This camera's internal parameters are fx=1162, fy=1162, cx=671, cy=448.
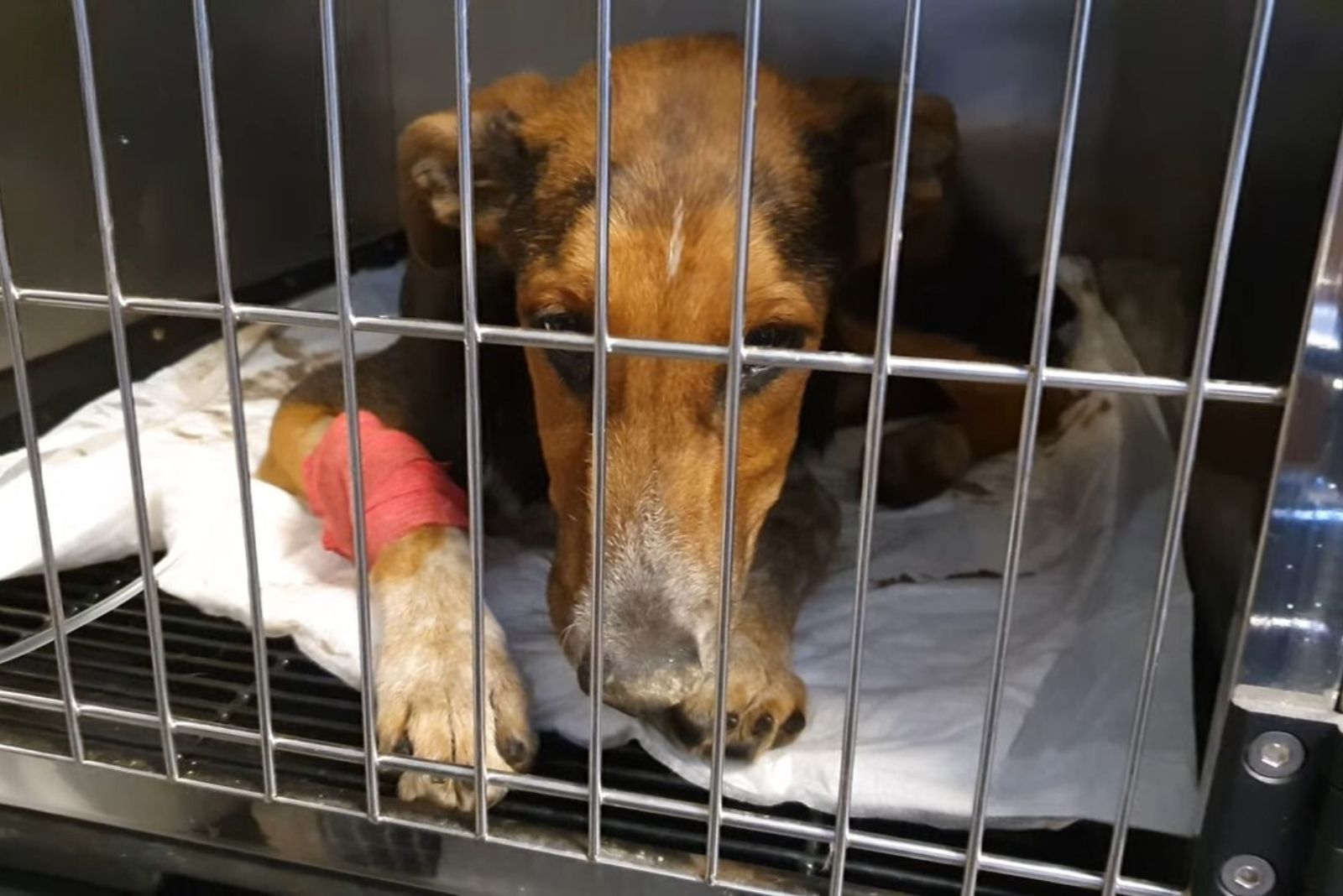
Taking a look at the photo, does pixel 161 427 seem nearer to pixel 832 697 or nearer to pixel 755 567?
pixel 755 567

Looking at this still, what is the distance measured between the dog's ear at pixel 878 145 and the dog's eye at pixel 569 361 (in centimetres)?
29

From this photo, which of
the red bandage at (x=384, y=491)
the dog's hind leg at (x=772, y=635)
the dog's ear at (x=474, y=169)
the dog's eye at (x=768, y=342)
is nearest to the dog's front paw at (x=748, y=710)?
the dog's hind leg at (x=772, y=635)

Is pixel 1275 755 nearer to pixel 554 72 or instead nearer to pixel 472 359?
pixel 472 359

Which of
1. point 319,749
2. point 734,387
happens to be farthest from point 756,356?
point 319,749

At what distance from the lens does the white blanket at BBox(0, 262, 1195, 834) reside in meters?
0.85

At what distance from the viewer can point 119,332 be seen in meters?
0.75

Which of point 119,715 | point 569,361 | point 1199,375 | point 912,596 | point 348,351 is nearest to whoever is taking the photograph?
point 1199,375

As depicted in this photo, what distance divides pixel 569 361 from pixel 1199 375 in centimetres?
51

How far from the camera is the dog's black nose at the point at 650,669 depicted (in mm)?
793

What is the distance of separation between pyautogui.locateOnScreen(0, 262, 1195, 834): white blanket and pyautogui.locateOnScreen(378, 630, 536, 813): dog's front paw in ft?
0.14

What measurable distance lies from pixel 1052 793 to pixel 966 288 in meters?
0.70

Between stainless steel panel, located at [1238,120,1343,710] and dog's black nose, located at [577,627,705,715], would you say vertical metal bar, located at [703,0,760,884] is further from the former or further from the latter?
stainless steel panel, located at [1238,120,1343,710]

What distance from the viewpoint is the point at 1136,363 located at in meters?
1.37

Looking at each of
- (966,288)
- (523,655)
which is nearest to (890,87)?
(966,288)
